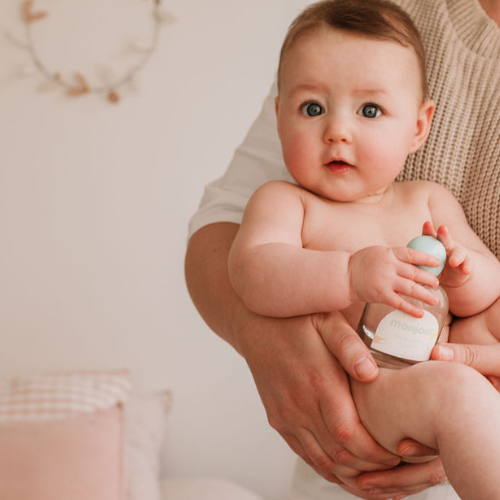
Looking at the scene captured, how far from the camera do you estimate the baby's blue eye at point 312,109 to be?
3.21ft

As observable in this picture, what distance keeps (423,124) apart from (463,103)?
3.8 inches

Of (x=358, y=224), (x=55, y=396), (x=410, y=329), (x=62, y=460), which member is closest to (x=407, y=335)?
(x=410, y=329)

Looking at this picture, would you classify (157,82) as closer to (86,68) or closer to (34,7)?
(86,68)

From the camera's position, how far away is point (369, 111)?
0.97 metres

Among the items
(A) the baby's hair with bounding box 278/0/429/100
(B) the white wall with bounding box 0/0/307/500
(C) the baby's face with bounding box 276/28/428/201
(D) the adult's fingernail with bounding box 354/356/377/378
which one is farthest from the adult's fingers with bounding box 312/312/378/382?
(B) the white wall with bounding box 0/0/307/500

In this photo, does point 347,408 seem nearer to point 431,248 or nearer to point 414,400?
point 414,400

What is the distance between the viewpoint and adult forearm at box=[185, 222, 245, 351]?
1070mm

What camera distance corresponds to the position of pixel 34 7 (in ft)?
8.24

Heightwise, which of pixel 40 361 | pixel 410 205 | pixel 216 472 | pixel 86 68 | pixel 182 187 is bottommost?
pixel 216 472

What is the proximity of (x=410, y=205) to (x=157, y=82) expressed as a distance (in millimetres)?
1799

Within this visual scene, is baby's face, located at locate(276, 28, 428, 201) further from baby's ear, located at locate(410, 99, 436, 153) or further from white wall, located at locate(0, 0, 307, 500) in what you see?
white wall, located at locate(0, 0, 307, 500)

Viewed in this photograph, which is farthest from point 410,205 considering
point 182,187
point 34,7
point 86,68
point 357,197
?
point 34,7

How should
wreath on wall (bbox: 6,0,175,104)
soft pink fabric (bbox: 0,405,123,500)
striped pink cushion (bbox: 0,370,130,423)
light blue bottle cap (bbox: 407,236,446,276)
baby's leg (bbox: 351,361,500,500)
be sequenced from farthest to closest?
1. wreath on wall (bbox: 6,0,175,104)
2. striped pink cushion (bbox: 0,370,130,423)
3. soft pink fabric (bbox: 0,405,123,500)
4. light blue bottle cap (bbox: 407,236,446,276)
5. baby's leg (bbox: 351,361,500,500)

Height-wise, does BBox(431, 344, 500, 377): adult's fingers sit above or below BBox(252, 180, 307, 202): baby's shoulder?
below
